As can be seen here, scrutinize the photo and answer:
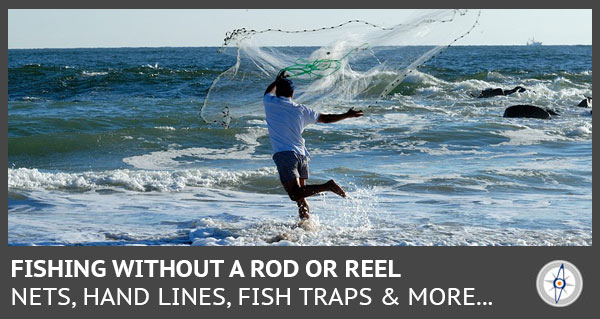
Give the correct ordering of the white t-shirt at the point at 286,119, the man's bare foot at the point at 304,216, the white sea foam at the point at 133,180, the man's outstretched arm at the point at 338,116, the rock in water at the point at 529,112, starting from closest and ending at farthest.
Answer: the man's outstretched arm at the point at 338,116 → the white t-shirt at the point at 286,119 → the man's bare foot at the point at 304,216 → the white sea foam at the point at 133,180 → the rock in water at the point at 529,112

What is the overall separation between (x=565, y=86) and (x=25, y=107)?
22.3 metres

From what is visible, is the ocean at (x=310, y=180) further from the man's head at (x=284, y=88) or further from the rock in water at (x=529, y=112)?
the man's head at (x=284, y=88)

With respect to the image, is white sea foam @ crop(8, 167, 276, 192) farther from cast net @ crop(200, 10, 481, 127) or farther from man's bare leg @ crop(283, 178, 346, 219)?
man's bare leg @ crop(283, 178, 346, 219)

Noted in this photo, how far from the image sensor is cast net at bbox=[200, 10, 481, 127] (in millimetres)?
7805

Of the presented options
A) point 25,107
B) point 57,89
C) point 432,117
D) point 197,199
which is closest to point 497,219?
point 197,199

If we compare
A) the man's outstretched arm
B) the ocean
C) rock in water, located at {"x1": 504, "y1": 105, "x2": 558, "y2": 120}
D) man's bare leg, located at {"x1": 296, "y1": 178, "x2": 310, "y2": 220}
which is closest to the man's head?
the man's outstretched arm

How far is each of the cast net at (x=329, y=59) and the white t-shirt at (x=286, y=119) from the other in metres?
0.87

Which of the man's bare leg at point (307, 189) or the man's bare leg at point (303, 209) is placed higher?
the man's bare leg at point (307, 189)

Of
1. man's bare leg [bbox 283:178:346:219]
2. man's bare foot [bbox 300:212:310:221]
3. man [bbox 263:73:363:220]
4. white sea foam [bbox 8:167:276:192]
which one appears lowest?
white sea foam [bbox 8:167:276:192]

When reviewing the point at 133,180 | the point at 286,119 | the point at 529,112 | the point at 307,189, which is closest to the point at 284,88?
the point at 286,119

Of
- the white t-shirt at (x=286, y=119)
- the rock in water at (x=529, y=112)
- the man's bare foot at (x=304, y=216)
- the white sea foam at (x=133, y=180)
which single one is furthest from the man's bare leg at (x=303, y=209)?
the rock in water at (x=529, y=112)

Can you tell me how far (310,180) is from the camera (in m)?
11.0

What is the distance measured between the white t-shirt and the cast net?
87 centimetres

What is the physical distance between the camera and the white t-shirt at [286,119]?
23.0 ft
